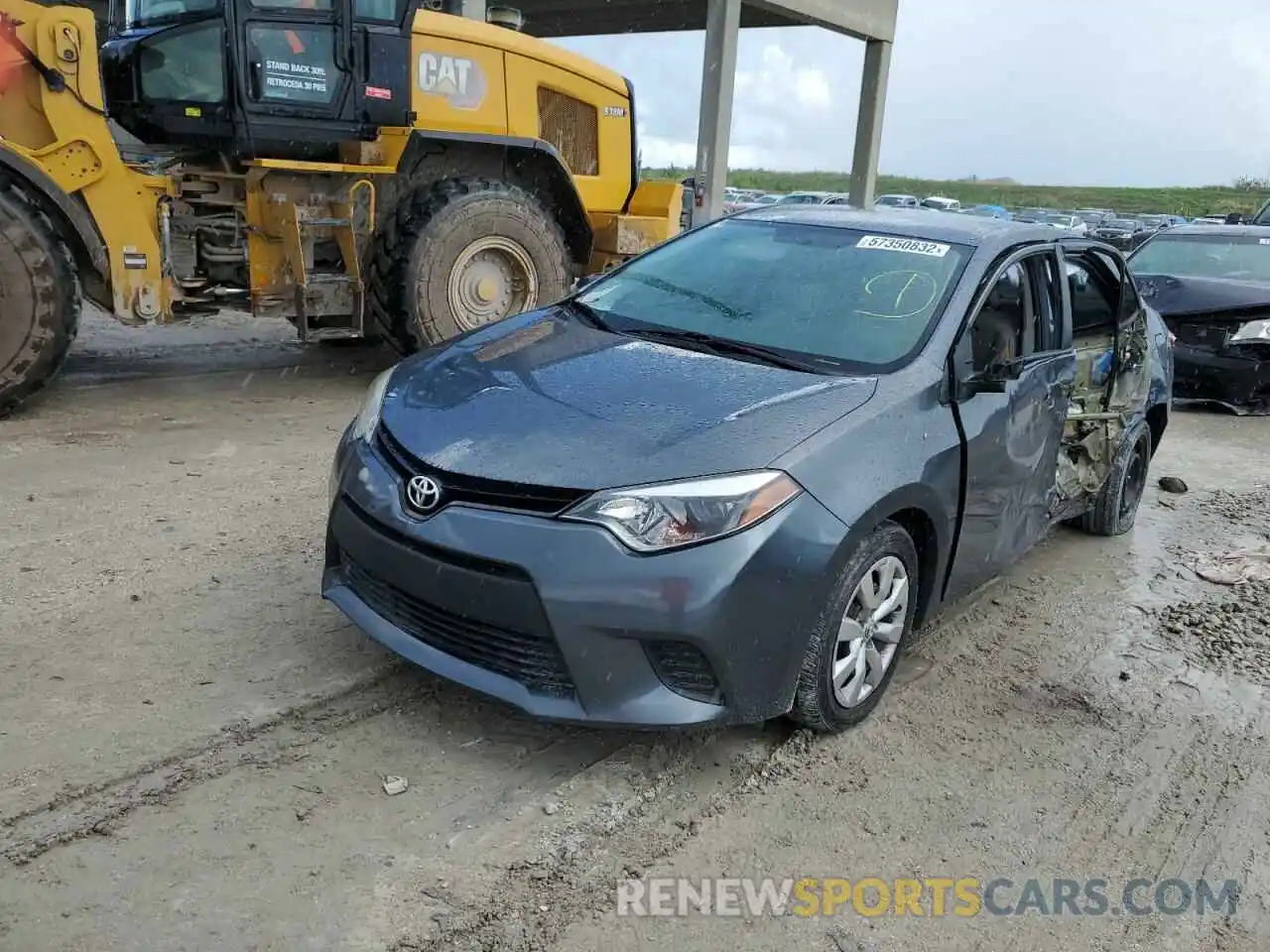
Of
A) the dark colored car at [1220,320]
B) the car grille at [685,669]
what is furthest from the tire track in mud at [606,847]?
the dark colored car at [1220,320]

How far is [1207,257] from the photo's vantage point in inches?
371

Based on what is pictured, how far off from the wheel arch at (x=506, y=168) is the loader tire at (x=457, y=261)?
28 centimetres

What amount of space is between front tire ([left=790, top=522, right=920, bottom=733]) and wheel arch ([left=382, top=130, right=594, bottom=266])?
5070 millimetres

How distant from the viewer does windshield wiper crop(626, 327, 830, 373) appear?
3.44m

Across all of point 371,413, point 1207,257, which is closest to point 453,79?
point 371,413

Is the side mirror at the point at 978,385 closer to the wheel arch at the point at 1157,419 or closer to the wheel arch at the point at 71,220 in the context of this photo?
the wheel arch at the point at 1157,419

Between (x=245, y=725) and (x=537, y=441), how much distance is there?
122 centimetres

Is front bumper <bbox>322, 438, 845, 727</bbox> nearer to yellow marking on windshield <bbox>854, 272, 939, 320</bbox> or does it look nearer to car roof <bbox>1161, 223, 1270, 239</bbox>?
yellow marking on windshield <bbox>854, 272, 939, 320</bbox>

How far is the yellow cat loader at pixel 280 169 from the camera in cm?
559

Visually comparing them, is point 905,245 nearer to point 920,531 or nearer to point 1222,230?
point 920,531

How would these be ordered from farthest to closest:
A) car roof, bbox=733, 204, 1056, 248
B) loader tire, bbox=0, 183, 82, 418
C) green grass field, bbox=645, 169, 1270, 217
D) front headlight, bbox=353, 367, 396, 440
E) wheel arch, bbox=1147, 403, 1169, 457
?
green grass field, bbox=645, 169, 1270, 217 < wheel arch, bbox=1147, 403, 1169, 457 < loader tire, bbox=0, 183, 82, 418 < car roof, bbox=733, 204, 1056, 248 < front headlight, bbox=353, 367, 396, 440

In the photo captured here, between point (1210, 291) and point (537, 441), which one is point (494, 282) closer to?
point (537, 441)

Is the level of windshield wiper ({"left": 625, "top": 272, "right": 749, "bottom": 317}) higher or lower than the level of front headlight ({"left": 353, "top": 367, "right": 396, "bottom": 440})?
higher

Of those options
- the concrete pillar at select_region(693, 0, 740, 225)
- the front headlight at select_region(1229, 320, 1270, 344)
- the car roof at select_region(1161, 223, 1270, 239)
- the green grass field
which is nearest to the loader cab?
the front headlight at select_region(1229, 320, 1270, 344)
